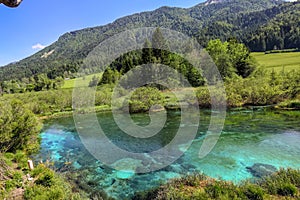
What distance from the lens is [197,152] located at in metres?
19.4

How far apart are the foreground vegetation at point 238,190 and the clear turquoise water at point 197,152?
2.72m

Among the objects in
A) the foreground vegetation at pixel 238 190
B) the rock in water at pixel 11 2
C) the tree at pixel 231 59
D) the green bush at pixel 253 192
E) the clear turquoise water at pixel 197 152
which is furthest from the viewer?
the tree at pixel 231 59

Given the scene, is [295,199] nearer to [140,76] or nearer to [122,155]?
[122,155]

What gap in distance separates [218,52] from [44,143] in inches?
1816

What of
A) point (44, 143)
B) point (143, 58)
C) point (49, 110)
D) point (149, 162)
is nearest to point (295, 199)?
point (149, 162)

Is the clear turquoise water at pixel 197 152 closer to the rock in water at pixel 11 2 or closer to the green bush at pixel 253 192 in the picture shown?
the green bush at pixel 253 192

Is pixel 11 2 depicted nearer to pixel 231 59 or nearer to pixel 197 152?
pixel 197 152

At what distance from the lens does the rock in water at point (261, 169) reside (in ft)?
47.5

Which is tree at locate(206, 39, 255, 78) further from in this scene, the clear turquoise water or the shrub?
the shrub

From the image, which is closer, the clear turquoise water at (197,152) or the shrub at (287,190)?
the shrub at (287,190)

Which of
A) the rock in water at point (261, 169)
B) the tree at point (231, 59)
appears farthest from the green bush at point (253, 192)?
the tree at point (231, 59)

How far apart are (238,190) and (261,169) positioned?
6420 millimetres

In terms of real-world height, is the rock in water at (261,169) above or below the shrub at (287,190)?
below

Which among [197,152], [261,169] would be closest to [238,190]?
[261,169]
